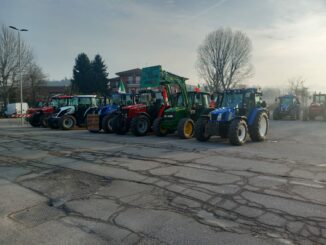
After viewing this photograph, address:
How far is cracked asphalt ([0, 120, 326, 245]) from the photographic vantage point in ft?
13.5

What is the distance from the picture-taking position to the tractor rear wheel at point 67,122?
20594 millimetres

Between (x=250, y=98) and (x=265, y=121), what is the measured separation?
130 centimetres

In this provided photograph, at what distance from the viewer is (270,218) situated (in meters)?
4.54

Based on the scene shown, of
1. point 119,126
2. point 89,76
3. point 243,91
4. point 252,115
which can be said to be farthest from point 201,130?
point 89,76

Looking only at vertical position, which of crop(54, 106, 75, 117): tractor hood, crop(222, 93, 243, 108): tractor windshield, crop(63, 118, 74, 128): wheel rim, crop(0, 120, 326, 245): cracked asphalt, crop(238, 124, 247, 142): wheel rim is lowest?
crop(0, 120, 326, 245): cracked asphalt

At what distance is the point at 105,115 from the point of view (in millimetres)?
18828

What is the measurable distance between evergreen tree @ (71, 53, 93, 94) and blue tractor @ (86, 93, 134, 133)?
39049mm

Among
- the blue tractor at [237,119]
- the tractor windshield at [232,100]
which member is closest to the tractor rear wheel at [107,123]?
the blue tractor at [237,119]

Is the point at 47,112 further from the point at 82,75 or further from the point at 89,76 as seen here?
the point at 82,75

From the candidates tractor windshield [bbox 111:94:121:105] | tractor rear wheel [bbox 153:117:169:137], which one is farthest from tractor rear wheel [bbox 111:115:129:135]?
tractor windshield [bbox 111:94:121:105]

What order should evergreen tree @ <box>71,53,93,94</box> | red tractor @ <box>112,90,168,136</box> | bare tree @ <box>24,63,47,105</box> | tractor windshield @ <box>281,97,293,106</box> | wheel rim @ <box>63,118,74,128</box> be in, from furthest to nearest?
1. evergreen tree @ <box>71,53,93,94</box>
2. bare tree @ <box>24,63,47,105</box>
3. tractor windshield @ <box>281,97,293,106</box>
4. wheel rim @ <box>63,118,74,128</box>
5. red tractor @ <box>112,90,168,136</box>

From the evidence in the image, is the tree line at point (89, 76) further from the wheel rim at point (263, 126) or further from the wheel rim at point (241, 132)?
the wheel rim at point (241, 132)

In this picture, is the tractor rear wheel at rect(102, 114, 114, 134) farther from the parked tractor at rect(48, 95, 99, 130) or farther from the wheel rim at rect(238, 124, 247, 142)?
the wheel rim at rect(238, 124, 247, 142)

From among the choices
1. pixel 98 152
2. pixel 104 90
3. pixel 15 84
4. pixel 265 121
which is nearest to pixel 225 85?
pixel 104 90
